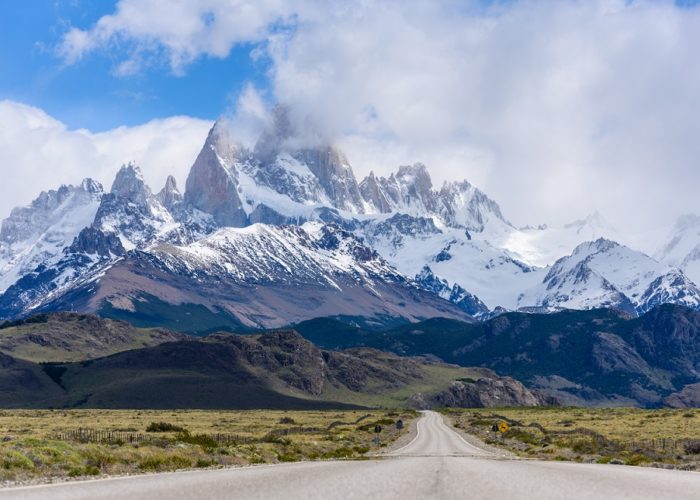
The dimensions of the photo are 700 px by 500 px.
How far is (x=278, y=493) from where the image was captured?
2955 centimetres

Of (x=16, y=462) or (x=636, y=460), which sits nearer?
(x=16, y=462)

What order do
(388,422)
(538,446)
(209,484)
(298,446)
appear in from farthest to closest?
(388,422) → (538,446) → (298,446) → (209,484)

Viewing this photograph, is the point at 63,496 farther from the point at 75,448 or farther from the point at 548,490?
the point at 75,448

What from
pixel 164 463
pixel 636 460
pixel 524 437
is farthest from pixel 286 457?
pixel 524 437

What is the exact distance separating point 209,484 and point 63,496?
5296 mm

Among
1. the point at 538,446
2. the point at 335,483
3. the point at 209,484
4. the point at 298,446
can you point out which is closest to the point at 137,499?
the point at 209,484

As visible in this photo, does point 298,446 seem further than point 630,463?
Yes

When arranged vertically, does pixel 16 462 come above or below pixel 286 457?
above

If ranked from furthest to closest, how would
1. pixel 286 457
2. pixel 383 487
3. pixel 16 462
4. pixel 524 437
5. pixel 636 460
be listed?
pixel 524 437 → pixel 286 457 → pixel 636 460 → pixel 16 462 → pixel 383 487

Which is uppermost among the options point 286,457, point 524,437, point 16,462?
point 524,437

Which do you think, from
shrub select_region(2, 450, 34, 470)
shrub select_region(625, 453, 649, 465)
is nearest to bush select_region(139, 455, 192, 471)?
shrub select_region(2, 450, 34, 470)

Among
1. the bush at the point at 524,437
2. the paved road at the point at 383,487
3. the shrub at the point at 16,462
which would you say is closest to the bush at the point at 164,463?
the shrub at the point at 16,462

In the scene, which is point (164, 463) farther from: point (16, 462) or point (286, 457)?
point (286, 457)

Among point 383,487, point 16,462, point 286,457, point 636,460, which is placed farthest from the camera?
point 286,457
